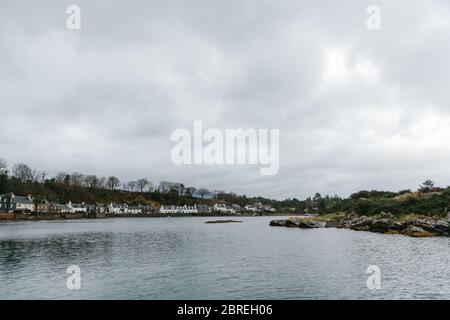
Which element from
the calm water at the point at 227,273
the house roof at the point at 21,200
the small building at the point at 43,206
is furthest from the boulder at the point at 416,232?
the small building at the point at 43,206

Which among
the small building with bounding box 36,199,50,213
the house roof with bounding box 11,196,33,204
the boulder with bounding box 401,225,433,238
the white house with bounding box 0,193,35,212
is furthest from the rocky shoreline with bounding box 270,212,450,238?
the small building with bounding box 36,199,50,213

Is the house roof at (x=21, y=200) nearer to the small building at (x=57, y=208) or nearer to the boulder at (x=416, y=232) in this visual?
the small building at (x=57, y=208)

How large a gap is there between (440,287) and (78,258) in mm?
36598

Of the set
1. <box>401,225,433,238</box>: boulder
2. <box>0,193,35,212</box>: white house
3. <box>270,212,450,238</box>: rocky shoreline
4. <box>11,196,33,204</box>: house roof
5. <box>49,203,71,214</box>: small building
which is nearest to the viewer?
<box>401,225,433,238</box>: boulder

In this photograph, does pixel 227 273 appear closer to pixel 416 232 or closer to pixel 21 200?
pixel 416 232

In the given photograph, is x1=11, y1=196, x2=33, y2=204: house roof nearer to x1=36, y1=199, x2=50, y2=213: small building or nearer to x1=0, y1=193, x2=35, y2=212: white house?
x1=0, y1=193, x2=35, y2=212: white house

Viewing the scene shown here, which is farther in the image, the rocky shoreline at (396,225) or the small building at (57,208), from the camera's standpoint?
the small building at (57,208)

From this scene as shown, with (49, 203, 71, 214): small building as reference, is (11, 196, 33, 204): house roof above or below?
above

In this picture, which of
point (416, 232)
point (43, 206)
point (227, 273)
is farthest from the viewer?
point (43, 206)

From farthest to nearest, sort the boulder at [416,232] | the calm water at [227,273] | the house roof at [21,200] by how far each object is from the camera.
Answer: the house roof at [21,200] < the boulder at [416,232] < the calm water at [227,273]

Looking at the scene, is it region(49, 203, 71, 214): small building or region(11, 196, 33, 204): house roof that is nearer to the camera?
region(11, 196, 33, 204): house roof

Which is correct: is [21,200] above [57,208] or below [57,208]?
above

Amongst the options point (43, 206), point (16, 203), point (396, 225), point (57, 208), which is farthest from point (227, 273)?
point (57, 208)
